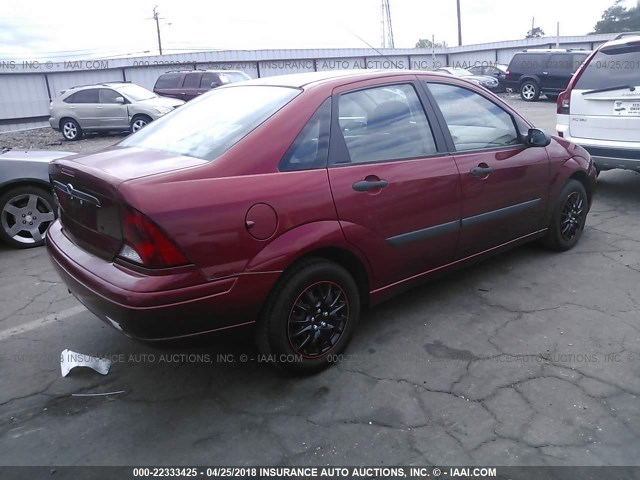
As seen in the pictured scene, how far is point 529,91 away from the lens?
67.5 feet

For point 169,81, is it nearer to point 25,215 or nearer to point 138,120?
point 138,120

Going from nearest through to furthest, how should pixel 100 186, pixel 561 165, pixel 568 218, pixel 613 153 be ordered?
1. pixel 100 186
2. pixel 561 165
3. pixel 568 218
4. pixel 613 153

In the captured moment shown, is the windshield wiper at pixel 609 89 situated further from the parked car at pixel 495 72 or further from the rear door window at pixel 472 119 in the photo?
the parked car at pixel 495 72

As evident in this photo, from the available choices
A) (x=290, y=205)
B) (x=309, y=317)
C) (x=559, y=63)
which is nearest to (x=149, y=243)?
(x=290, y=205)

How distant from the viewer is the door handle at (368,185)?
2.90 m

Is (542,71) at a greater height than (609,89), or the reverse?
(542,71)

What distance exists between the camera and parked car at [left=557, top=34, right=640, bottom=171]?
18.2 ft

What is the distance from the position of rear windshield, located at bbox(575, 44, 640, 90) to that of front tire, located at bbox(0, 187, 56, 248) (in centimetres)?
604

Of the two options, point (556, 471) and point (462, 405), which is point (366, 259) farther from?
point (556, 471)

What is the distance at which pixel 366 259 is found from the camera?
3.01 m

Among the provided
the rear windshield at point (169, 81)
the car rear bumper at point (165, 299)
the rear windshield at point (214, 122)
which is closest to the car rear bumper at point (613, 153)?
the rear windshield at point (214, 122)

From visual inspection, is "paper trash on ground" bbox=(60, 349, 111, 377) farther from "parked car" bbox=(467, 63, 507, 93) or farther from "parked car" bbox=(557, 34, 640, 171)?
"parked car" bbox=(467, 63, 507, 93)

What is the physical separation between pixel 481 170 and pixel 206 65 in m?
27.0

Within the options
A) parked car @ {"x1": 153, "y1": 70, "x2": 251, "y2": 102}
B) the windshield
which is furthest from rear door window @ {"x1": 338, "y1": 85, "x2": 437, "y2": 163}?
parked car @ {"x1": 153, "y1": 70, "x2": 251, "y2": 102}
